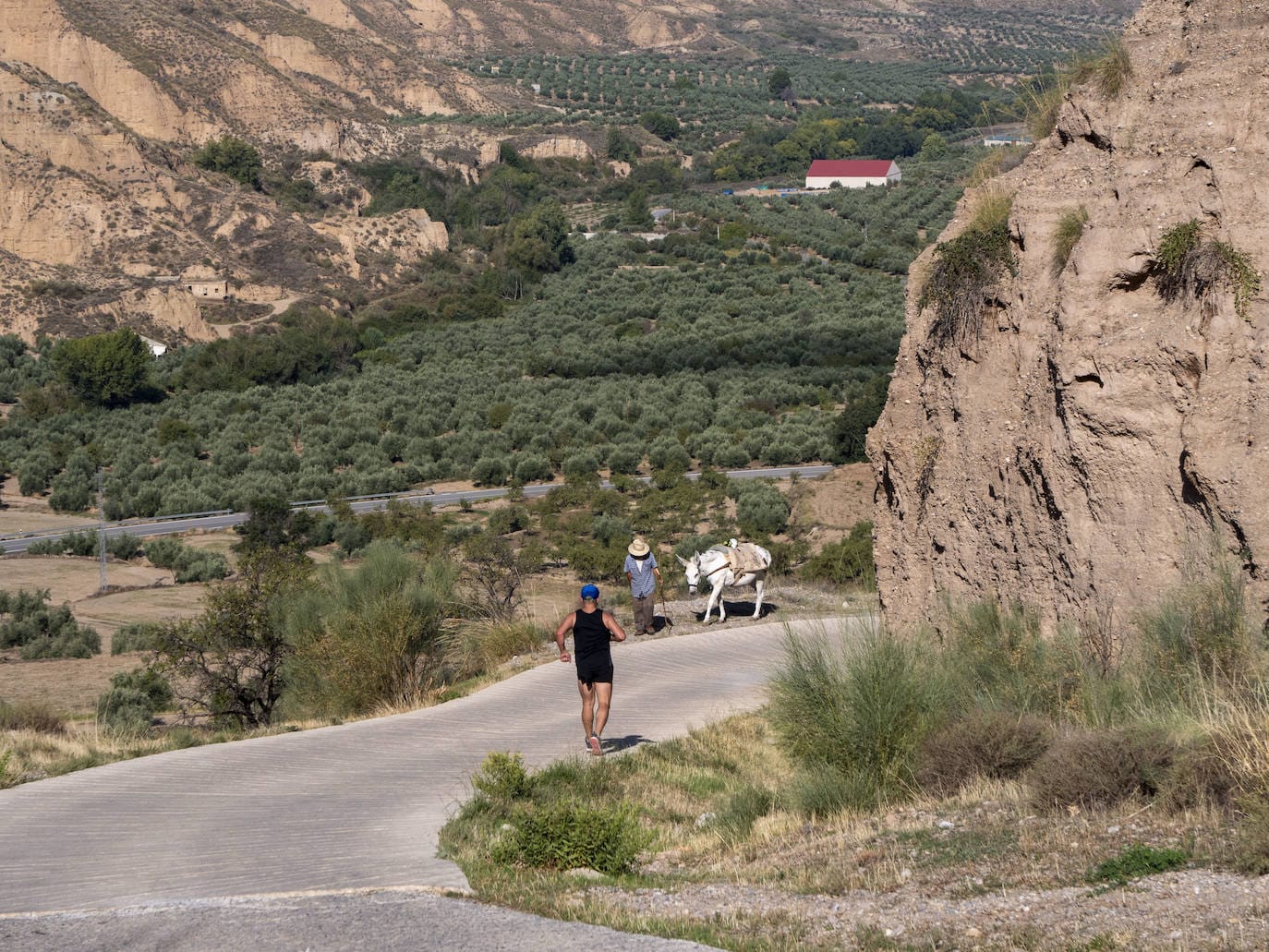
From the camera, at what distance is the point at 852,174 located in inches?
4304

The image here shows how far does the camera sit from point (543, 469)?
44562 mm

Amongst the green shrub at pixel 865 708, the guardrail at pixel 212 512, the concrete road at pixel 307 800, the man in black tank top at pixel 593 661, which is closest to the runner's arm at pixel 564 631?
the man in black tank top at pixel 593 661

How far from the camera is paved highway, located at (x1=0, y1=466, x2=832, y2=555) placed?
124 ft

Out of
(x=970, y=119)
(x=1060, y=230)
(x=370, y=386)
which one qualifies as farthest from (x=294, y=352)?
(x=970, y=119)

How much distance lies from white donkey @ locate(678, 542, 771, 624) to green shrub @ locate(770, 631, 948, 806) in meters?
8.88

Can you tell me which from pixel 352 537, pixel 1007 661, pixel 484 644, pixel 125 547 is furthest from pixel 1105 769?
pixel 125 547

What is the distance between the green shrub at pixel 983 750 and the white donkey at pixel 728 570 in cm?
1007

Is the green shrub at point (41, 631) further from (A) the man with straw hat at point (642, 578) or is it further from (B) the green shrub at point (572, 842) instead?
(B) the green shrub at point (572, 842)

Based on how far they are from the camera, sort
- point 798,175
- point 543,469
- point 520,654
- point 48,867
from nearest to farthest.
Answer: point 48,867, point 520,654, point 543,469, point 798,175

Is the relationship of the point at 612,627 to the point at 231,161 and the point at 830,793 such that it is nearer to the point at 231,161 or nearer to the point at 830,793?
the point at 830,793

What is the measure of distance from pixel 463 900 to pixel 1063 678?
4.02 m

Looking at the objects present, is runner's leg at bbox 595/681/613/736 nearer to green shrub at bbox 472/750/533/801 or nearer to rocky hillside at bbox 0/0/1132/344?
green shrub at bbox 472/750/533/801

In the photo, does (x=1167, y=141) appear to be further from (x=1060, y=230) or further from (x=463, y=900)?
(x=463, y=900)

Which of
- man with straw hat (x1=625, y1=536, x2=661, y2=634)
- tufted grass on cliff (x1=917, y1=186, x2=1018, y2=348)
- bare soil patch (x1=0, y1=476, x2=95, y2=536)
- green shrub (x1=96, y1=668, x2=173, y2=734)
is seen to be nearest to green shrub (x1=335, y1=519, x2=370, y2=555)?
bare soil patch (x1=0, y1=476, x2=95, y2=536)
